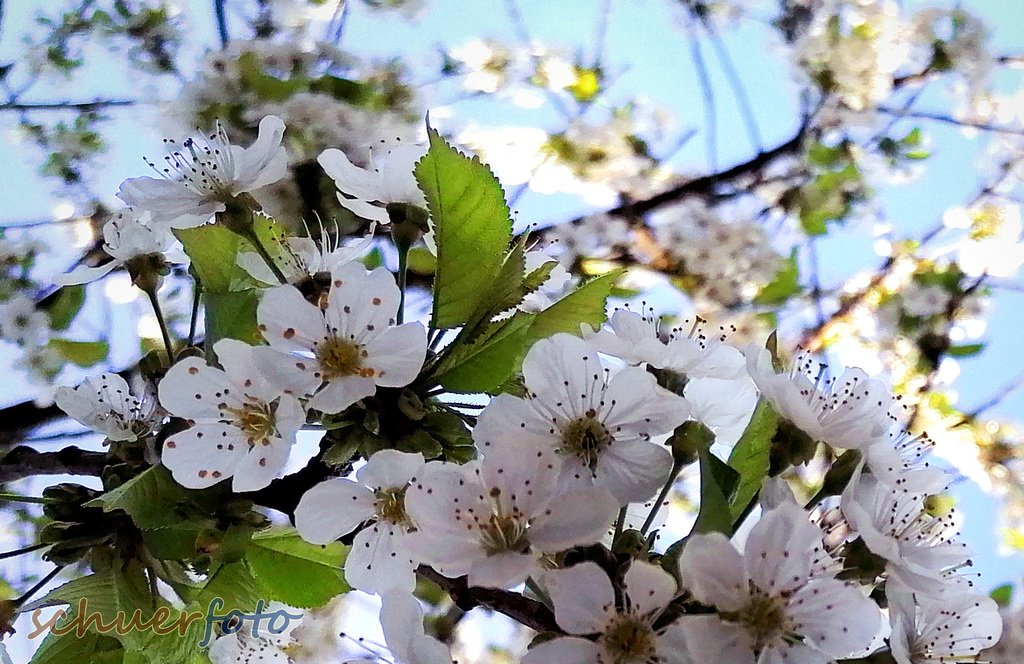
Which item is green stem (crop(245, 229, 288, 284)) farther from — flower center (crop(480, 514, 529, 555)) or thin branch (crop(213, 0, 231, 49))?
thin branch (crop(213, 0, 231, 49))

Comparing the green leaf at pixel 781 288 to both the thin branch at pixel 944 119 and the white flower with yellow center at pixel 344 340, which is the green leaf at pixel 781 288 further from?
the white flower with yellow center at pixel 344 340

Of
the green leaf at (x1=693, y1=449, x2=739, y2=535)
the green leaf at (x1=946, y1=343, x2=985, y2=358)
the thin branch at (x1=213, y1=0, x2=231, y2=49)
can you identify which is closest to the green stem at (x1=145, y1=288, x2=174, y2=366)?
the green leaf at (x1=693, y1=449, x2=739, y2=535)

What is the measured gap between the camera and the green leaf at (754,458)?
374 millimetres

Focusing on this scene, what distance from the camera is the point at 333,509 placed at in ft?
1.28

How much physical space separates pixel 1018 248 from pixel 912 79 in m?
0.42

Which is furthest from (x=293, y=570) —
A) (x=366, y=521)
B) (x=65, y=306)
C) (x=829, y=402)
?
(x=65, y=306)

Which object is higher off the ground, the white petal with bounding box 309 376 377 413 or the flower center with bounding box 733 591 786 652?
the white petal with bounding box 309 376 377 413

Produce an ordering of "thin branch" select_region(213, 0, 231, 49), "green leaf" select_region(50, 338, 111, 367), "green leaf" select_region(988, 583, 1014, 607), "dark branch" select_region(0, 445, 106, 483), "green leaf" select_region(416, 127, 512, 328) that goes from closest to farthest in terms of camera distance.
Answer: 1. "green leaf" select_region(416, 127, 512, 328)
2. "dark branch" select_region(0, 445, 106, 483)
3. "green leaf" select_region(50, 338, 111, 367)
4. "thin branch" select_region(213, 0, 231, 49)
5. "green leaf" select_region(988, 583, 1014, 607)

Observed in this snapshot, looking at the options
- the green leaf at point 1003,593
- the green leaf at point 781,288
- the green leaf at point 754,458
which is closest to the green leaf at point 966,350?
the green leaf at point 781,288

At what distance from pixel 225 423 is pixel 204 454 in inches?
0.7

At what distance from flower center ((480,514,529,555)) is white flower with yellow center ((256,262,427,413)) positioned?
0.26 ft

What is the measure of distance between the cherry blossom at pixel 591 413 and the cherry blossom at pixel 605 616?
0.05 meters

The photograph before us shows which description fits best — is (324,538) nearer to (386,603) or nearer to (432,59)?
(386,603)

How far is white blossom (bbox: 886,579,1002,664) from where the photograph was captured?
1.17 ft
